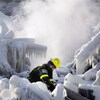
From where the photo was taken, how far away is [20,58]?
17.7 meters

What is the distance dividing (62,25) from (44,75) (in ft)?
67.2

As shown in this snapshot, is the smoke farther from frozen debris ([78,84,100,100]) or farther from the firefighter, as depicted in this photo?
frozen debris ([78,84,100,100])

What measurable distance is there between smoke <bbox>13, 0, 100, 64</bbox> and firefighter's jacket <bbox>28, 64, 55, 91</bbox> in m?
16.4

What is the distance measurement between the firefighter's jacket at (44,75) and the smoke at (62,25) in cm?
1635

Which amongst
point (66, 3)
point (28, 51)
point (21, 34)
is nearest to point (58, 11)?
point (66, 3)

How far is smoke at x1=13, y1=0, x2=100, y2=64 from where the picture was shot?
26.4 metres

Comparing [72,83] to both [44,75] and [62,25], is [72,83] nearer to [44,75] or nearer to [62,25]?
[44,75]

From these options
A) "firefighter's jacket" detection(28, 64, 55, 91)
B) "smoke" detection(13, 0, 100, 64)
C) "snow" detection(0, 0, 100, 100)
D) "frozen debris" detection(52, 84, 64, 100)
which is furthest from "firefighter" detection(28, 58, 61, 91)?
"smoke" detection(13, 0, 100, 64)

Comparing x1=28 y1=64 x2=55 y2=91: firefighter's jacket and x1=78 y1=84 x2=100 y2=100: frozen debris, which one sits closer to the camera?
x1=78 y1=84 x2=100 y2=100: frozen debris

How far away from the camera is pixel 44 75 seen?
26.3 feet

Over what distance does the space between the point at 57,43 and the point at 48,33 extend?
1.04 m

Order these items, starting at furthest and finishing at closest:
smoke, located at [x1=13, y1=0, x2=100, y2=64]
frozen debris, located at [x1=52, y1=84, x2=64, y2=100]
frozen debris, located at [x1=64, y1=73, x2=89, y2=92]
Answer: smoke, located at [x1=13, y1=0, x2=100, y2=64], frozen debris, located at [x1=64, y1=73, x2=89, y2=92], frozen debris, located at [x1=52, y1=84, x2=64, y2=100]

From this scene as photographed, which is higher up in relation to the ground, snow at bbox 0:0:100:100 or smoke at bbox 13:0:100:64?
snow at bbox 0:0:100:100

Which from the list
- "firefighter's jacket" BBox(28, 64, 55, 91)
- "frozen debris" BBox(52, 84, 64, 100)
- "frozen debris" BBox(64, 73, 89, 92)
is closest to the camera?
"frozen debris" BBox(52, 84, 64, 100)
